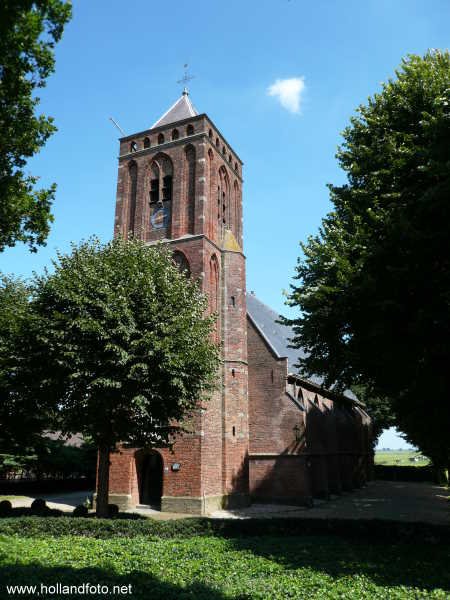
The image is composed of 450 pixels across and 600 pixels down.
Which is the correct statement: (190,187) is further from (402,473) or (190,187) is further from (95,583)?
(402,473)

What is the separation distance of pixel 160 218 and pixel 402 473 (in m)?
46.6

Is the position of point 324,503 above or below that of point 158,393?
below

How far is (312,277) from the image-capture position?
15.3m

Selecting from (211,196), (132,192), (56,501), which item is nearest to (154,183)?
(132,192)

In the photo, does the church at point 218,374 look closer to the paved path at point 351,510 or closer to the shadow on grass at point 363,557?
the paved path at point 351,510

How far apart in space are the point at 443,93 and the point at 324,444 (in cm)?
2456

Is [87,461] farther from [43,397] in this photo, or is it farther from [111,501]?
[43,397]

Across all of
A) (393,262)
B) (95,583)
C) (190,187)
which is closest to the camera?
(95,583)

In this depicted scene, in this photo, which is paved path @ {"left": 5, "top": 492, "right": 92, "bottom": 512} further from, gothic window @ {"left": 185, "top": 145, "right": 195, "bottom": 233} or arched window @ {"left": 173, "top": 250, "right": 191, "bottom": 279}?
gothic window @ {"left": 185, "top": 145, "right": 195, "bottom": 233}

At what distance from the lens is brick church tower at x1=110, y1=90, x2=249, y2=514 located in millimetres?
22203

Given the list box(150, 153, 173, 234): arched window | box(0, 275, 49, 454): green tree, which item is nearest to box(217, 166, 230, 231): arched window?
box(150, 153, 173, 234): arched window

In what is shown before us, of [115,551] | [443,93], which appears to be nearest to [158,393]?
[115,551]

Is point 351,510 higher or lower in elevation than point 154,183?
lower

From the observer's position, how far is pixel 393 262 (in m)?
12.5
